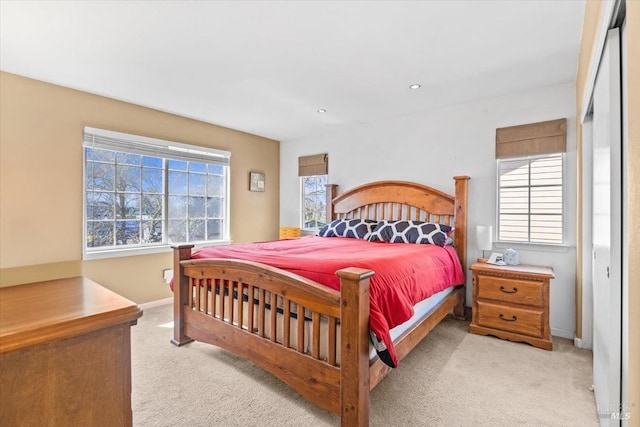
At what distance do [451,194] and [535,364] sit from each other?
189 centimetres

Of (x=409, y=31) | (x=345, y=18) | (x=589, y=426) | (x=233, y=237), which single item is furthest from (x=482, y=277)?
(x=233, y=237)

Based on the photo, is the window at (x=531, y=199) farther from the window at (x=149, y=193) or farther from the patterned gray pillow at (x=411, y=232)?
the window at (x=149, y=193)

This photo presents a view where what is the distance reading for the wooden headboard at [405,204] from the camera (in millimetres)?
3465

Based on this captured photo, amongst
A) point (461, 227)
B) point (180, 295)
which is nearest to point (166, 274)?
point (180, 295)

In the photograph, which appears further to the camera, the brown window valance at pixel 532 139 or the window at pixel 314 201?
the window at pixel 314 201

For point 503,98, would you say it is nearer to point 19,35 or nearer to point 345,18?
point 345,18

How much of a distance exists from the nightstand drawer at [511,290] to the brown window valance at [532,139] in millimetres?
1313

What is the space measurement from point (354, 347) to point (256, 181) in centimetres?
392

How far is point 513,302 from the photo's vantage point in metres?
2.81

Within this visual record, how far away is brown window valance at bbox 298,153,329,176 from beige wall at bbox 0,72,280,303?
1.88 meters

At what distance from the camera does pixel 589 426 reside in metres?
1.73

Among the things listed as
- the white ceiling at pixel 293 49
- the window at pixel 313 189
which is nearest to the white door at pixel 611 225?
the white ceiling at pixel 293 49

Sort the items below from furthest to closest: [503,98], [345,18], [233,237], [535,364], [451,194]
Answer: [233,237] → [451,194] → [503,98] → [535,364] → [345,18]

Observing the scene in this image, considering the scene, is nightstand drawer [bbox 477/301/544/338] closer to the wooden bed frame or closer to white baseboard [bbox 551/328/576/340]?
the wooden bed frame
